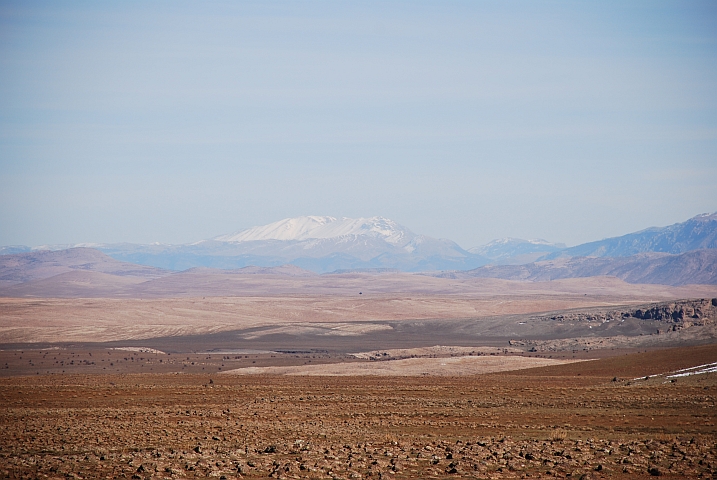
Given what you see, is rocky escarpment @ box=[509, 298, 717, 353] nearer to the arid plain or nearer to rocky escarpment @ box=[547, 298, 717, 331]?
rocky escarpment @ box=[547, 298, 717, 331]

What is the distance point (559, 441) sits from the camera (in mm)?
18422

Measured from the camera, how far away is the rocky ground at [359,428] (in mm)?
15570

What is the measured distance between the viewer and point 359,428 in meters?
21.7

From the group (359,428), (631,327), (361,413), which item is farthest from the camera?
(631,327)

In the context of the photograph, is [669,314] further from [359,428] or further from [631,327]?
[359,428]

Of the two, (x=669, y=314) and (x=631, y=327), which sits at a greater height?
(x=669, y=314)

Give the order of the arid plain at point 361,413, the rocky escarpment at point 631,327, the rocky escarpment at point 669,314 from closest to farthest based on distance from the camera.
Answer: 1. the arid plain at point 361,413
2. the rocky escarpment at point 631,327
3. the rocky escarpment at point 669,314

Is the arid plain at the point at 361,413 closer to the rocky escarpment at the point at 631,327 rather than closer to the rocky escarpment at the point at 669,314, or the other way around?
the rocky escarpment at the point at 631,327

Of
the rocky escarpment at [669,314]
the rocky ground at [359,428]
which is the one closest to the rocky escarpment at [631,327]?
the rocky escarpment at [669,314]

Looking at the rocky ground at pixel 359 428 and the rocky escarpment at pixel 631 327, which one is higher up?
the rocky ground at pixel 359 428

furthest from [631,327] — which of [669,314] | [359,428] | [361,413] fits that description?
[359,428]

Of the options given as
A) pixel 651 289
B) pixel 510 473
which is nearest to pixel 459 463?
pixel 510 473

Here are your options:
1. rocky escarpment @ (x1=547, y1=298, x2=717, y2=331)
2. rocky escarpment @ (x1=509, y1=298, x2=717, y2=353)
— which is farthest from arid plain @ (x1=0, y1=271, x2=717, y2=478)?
rocky escarpment @ (x1=547, y1=298, x2=717, y2=331)

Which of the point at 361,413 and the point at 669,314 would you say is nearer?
the point at 361,413
